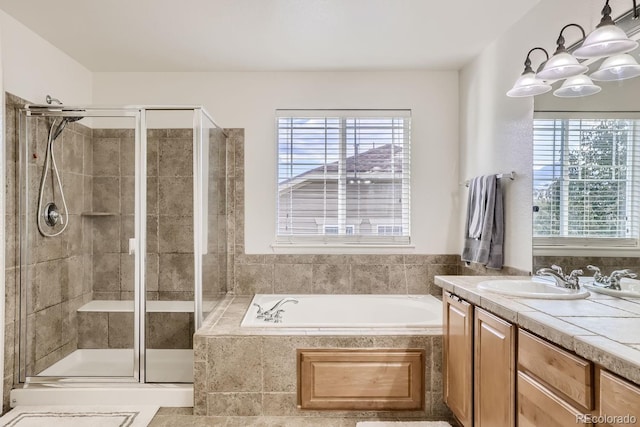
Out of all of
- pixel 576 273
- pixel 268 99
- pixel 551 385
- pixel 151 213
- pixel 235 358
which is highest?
pixel 268 99

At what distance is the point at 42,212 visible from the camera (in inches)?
103

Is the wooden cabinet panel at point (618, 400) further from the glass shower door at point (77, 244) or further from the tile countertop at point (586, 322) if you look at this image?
the glass shower door at point (77, 244)

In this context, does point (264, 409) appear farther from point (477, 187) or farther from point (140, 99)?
point (140, 99)

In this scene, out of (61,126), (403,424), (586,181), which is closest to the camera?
(586,181)

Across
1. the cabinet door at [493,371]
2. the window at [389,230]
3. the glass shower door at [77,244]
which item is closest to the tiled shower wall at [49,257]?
the glass shower door at [77,244]

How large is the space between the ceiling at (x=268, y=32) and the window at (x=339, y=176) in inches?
18.6

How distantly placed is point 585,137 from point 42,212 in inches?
129

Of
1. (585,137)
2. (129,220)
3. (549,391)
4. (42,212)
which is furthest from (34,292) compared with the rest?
(585,137)

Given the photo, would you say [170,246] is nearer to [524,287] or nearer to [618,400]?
[524,287]

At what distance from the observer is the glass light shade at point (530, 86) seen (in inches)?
79.0

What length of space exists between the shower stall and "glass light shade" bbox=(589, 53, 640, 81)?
90.8 inches

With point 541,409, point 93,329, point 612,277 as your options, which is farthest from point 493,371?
point 93,329

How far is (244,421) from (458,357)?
4.31 feet

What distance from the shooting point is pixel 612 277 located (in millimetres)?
1770
